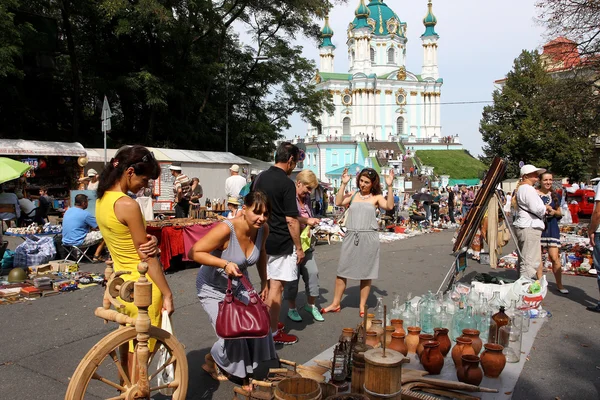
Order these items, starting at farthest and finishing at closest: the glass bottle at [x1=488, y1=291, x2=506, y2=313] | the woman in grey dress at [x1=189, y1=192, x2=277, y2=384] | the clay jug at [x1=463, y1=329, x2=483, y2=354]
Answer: the glass bottle at [x1=488, y1=291, x2=506, y2=313]
the clay jug at [x1=463, y1=329, x2=483, y2=354]
the woman in grey dress at [x1=189, y1=192, x2=277, y2=384]

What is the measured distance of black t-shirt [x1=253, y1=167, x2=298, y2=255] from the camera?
14.9 feet

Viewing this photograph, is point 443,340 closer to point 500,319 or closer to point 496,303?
point 500,319

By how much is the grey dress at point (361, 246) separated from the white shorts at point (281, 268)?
3.97ft

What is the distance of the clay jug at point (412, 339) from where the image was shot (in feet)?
14.1

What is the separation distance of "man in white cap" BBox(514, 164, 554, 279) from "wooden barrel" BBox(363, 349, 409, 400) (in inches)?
177

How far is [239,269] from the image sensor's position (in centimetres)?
339

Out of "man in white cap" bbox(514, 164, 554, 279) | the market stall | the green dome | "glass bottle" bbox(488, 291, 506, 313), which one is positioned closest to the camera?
"glass bottle" bbox(488, 291, 506, 313)

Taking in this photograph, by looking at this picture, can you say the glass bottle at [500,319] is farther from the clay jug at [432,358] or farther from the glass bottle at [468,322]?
the clay jug at [432,358]

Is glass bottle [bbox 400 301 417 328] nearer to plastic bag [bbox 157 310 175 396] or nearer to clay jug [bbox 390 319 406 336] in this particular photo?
clay jug [bbox 390 319 406 336]

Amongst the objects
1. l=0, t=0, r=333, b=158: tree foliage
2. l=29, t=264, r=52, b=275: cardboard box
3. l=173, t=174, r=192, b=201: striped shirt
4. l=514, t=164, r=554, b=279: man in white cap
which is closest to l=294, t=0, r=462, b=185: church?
l=0, t=0, r=333, b=158: tree foliage

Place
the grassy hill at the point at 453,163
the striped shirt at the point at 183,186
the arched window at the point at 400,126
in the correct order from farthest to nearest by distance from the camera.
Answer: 1. the arched window at the point at 400,126
2. the grassy hill at the point at 453,163
3. the striped shirt at the point at 183,186

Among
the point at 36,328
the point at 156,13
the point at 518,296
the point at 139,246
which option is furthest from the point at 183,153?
the point at 139,246

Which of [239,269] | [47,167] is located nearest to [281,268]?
[239,269]

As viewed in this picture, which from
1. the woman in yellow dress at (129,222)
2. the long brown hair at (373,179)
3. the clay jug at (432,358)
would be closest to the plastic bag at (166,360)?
the woman in yellow dress at (129,222)
